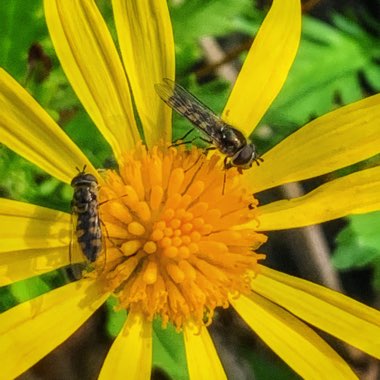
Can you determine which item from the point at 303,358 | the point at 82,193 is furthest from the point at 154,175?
the point at 303,358

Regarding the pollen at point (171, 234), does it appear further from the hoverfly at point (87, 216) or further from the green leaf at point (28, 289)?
the green leaf at point (28, 289)

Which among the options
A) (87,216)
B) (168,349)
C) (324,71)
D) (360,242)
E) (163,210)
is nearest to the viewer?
(87,216)

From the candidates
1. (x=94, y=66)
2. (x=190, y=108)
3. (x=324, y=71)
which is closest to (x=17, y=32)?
(x=94, y=66)

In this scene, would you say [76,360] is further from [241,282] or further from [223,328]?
[241,282]

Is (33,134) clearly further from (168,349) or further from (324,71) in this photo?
(324,71)

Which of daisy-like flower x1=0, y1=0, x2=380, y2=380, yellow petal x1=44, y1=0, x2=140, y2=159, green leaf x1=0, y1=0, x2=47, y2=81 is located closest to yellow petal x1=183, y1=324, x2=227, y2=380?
daisy-like flower x1=0, y1=0, x2=380, y2=380

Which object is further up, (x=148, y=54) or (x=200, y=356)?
(x=148, y=54)
